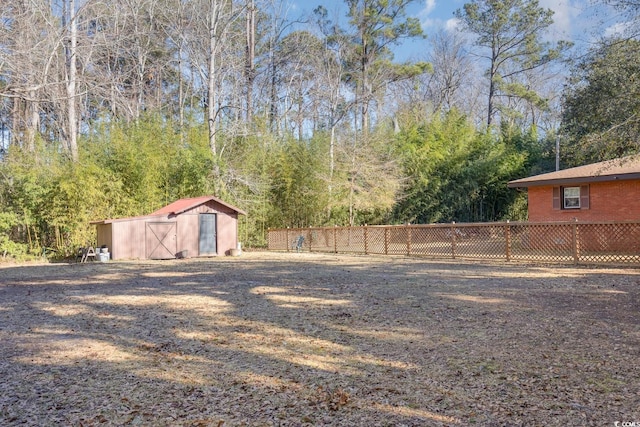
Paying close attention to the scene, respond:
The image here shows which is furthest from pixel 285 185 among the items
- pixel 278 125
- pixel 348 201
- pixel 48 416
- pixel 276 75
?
pixel 48 416

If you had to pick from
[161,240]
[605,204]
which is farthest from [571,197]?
[161,240]

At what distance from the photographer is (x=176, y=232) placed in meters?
15.6

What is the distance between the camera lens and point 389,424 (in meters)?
2.67

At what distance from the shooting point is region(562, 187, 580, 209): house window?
1416 cm

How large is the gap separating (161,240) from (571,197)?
43.1 ft

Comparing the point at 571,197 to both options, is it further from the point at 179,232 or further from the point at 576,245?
the point at 179,232

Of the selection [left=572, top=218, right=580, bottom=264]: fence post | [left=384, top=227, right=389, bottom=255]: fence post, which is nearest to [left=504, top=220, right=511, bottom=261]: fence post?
[left=572, top=218, right=580, bottom=264]: fence post

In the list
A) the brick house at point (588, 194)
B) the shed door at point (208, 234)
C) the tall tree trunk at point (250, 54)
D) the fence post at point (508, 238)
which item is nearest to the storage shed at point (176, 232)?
the shed door at point (208, 234)

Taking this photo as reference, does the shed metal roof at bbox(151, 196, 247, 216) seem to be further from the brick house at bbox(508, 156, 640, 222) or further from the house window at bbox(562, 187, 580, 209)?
the house window at bbox(562, 187, 580, 209)

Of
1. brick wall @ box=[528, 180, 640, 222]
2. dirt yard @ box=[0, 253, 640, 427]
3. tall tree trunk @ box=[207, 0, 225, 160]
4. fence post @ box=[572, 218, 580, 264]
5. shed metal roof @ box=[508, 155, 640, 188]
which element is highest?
tall tree trunk @ box=[207, 0, 225, 160]

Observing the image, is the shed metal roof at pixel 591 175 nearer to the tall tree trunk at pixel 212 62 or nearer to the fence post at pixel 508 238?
the fence post at pixel 508 238

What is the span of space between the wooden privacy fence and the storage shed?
3943 mm

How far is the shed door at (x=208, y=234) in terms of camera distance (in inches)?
637

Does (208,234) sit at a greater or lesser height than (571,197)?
lesser
